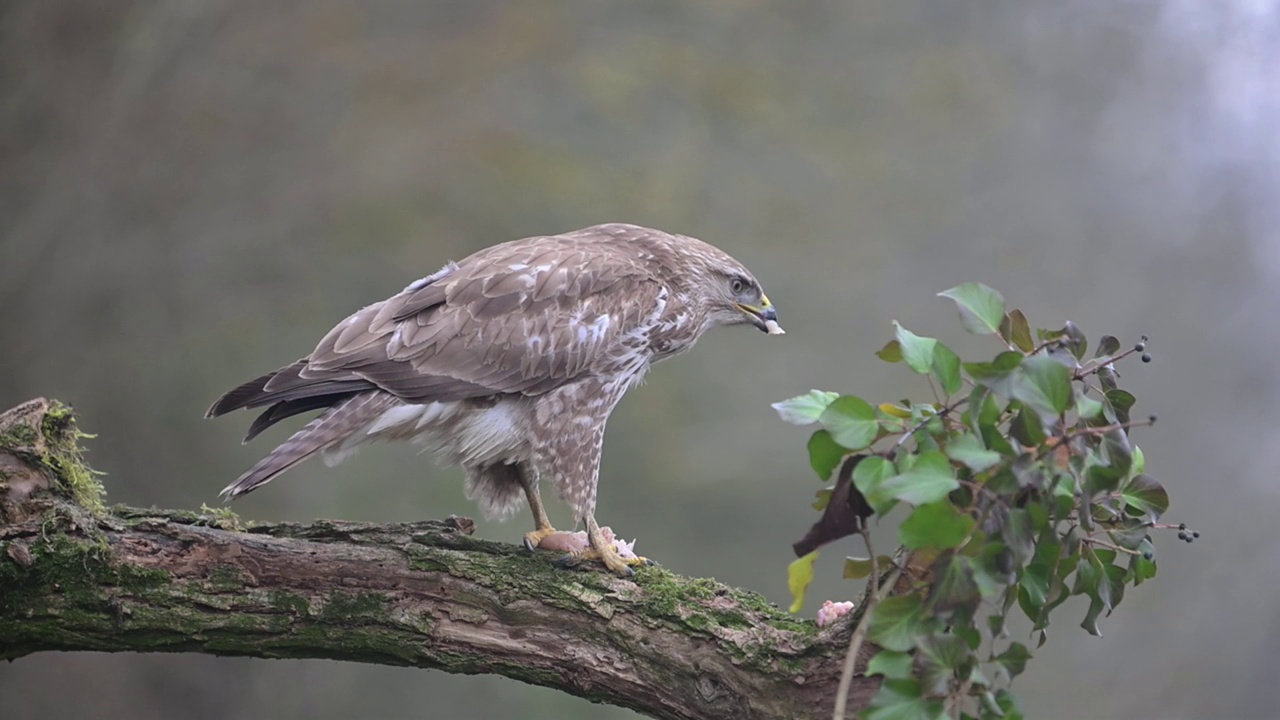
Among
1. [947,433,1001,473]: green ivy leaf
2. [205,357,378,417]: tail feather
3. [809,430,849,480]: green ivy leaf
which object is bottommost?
[947,433,1001,473]: green ivy leaf

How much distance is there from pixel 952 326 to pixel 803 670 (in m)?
3.31

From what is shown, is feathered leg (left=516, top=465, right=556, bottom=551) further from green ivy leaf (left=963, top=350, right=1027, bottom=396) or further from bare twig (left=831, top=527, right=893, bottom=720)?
green ivy leaf (left=963, top=350, right=1027, bottom=396)

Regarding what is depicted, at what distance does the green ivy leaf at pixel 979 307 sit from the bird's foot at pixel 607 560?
1.09 m

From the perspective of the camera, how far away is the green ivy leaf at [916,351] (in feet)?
5.56

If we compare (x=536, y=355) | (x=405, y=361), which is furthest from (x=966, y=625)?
(x=405, y=361)

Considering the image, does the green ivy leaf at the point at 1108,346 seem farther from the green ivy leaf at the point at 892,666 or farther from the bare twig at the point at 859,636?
the green ivy leaf at the point at 892,666

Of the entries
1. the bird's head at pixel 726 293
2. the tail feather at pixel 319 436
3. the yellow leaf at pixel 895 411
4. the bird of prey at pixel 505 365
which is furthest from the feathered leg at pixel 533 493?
the yellow leaf at pixel 895 411

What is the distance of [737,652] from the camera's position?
7.08ft

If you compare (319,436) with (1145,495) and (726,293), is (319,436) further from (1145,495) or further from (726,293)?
(1145,495)

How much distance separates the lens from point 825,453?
1711 millimetres

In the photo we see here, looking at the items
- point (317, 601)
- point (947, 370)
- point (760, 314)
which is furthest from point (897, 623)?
point (760, 314)

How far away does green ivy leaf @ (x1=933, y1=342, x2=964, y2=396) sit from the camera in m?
1.69

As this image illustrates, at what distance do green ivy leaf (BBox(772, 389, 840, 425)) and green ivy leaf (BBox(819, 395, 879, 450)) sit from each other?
0.08 ft

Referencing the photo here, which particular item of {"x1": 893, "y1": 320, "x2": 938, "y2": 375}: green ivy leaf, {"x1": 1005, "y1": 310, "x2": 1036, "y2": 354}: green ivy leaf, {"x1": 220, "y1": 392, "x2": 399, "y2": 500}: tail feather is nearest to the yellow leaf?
{"x1": 893, "y1": 320, "x2": 938, "y2": 375}: green ivy leaf
